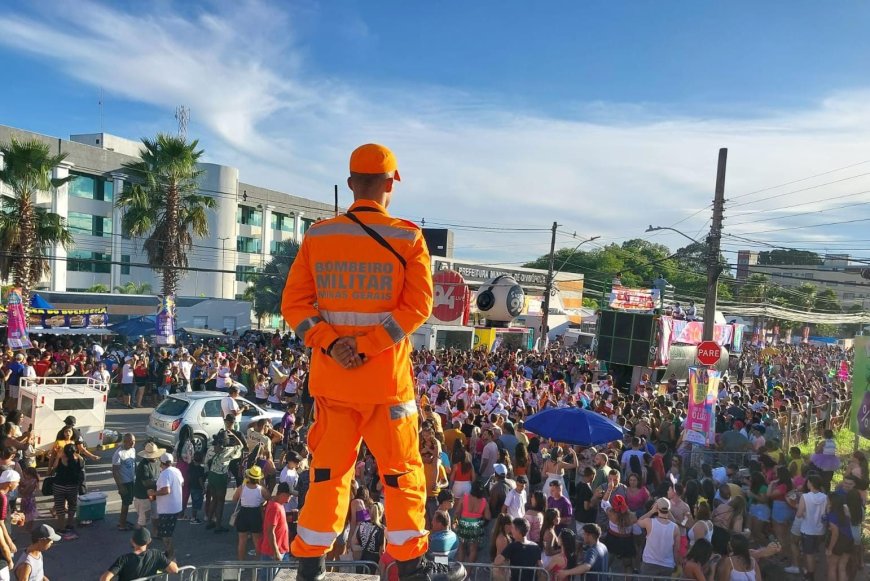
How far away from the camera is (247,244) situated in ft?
172

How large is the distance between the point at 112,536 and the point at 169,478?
181 cm

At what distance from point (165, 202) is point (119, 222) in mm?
20603

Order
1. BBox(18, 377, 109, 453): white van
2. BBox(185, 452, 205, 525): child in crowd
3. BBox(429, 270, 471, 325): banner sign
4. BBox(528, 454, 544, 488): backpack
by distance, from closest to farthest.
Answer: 1. BBox(185, 452, 205, 525): child in crowd
2. BBox(528, 454, 544, 488): backpack
3. BBox(18, 377, 109, 453): white van
4. BBox(429, 270, 471, 325): banner sign

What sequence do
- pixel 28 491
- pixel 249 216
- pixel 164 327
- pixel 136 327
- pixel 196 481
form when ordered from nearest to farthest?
pixel 28 491, pixel 196 481, pixel 164 327, pixel 136 327, pixel 249 216

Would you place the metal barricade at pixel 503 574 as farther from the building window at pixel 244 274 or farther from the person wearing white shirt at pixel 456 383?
the building window at pixel 244 274

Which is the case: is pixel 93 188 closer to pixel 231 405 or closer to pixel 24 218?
pixel 24 218

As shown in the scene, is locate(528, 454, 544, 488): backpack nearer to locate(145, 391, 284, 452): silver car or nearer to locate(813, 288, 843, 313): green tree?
locate(145, 391, 284, 452): silver car

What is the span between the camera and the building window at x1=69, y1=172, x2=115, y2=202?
40.0 m

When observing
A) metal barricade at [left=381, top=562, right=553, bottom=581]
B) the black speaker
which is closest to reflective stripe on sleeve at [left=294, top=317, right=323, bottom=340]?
metal barricade at [left=381, top=562, right=553, bottom=581]

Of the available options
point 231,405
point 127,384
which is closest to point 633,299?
point 231,405

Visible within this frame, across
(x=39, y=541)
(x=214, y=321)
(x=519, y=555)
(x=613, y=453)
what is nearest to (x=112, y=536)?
(x=39, y=541)

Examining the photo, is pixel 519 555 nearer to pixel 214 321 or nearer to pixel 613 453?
pixel 613 453

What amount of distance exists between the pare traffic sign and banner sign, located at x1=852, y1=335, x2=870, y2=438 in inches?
94.5

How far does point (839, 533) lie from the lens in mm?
8195
